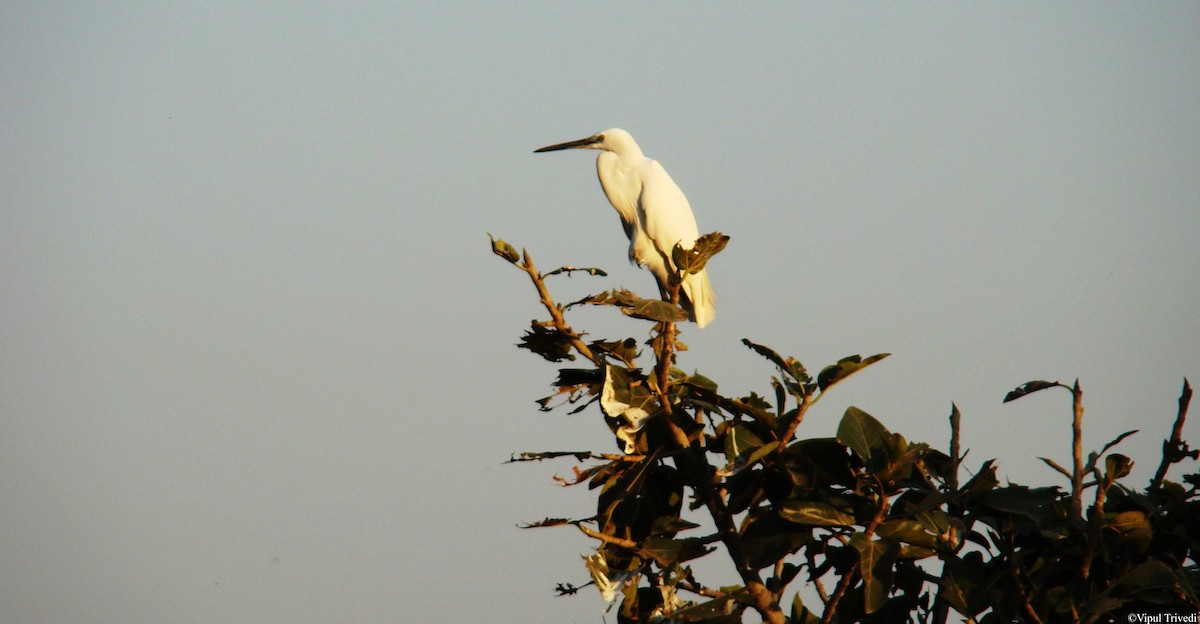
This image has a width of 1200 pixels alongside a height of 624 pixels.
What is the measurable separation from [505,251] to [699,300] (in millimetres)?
4555

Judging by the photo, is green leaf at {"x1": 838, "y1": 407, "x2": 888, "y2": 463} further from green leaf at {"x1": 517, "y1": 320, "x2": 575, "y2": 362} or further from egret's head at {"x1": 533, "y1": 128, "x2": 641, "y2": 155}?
egret's head at {"x1": 533, "y1": 128, "x2": 641, "y2": 155}

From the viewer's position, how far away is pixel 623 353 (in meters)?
3.44

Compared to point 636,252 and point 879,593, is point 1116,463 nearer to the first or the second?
point 879,593

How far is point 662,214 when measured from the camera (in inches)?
304

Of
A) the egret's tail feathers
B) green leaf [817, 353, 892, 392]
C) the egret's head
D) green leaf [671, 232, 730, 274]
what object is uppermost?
the egret's head

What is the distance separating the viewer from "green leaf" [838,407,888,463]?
315 centimetres

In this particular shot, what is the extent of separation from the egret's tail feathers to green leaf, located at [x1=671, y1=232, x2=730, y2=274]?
12.6 ft

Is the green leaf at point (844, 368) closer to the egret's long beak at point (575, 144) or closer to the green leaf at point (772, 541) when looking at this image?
the green leaf at point (772, 541)

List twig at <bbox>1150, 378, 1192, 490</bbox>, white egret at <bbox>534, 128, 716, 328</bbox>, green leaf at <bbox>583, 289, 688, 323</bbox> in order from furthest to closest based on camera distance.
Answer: white egret at <bbox>534, 128, 716, 328</bbox>
green leaf at <bbox>583, 289, 688, 323</bbox>
twig at <bbox>1150, 378, 1192, 490</bbox>

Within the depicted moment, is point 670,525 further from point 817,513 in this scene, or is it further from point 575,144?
point 575,144

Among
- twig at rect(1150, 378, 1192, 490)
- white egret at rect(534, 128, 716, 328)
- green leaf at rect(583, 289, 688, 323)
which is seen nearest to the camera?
twig at rect(1150, 378, 1192, 490)

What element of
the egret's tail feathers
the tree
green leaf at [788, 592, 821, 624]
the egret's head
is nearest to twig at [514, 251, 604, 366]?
the tree

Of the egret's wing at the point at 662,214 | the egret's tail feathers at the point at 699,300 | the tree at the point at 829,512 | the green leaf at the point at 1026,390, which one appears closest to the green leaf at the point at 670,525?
the tree at the point at 829,512

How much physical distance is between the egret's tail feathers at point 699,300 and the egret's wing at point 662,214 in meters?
0.29
